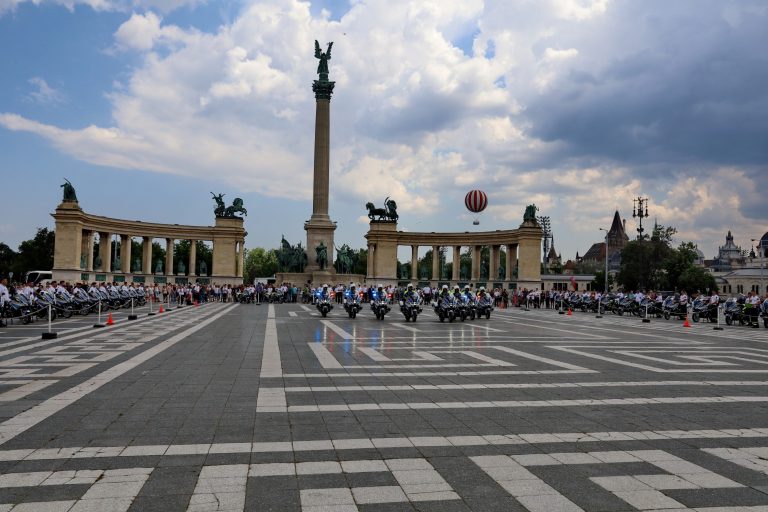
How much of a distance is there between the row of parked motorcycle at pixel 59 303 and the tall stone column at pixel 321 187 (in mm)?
27477

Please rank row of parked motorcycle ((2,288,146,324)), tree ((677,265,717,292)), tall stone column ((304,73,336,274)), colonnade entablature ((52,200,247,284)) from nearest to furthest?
row of parked motorcycle ((2,288,146,324)), tall stone column ((304,73,336,274)), colonnade entablature ((52,200,247,284)), tree ((677,265,717,292))

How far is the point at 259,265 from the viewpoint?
16175 centimetres

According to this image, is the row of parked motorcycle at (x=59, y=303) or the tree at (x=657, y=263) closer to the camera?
the row of parked motorcycle at (x=59, y=303)

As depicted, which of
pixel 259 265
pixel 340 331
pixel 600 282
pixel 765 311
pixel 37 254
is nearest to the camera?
pixel 340 331

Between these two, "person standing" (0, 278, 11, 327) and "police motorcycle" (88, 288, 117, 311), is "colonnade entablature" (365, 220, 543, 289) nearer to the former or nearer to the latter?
"police motorcycle" (88, 288, 117, 311)

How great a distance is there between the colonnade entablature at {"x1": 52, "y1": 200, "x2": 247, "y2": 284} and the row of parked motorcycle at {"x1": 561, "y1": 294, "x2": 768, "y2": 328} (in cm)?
4781

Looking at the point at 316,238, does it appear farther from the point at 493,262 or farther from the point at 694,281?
the point at 694,281

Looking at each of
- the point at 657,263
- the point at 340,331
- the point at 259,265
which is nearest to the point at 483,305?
the point at 340,331

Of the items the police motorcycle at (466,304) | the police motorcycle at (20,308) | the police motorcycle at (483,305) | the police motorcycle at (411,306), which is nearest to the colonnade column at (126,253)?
the police motorcycle at (20,308)

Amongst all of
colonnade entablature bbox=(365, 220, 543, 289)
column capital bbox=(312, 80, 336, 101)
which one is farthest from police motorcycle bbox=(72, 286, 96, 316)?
colonnade entablature bbox=(365, 220, 543, 289)

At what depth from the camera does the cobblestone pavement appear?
211 inches

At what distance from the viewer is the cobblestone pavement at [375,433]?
17.6ft

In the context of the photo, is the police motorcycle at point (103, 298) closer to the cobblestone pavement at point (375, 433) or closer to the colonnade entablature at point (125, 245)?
the cobblestone pavement at point (375, 433)

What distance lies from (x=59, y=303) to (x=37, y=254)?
84.1 metres
